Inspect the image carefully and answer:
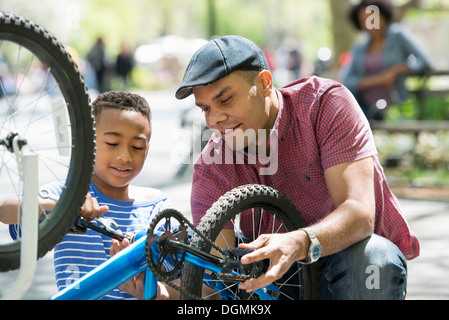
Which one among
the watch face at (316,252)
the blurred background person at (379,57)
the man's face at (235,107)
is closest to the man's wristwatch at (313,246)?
the watch face at (316,252)

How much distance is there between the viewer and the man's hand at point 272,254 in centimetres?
204

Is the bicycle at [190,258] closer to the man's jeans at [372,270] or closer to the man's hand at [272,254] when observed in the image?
the man's hand at [272,254]

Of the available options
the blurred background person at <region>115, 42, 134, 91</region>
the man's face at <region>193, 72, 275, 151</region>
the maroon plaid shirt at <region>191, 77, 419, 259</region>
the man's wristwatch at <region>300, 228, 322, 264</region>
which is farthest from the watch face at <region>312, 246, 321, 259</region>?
the blurred background person at <region>115, 42, 134, 91</region>

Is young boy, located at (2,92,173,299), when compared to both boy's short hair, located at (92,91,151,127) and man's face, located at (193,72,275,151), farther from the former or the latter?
man's face, located at (193,72,275,151)

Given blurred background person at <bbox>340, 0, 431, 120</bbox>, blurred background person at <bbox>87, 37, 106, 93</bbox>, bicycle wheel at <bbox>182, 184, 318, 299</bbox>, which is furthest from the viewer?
blurred background person at <bbox>87, 37, 106, 93</bbox>

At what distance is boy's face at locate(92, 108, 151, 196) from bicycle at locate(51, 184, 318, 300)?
0.32 m

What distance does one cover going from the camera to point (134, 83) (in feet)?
97.1

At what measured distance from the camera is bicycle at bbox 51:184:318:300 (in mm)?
2035

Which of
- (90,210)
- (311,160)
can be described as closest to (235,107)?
(311,160)

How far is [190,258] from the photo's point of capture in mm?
2119

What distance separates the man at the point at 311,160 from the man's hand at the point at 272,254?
0.42 feet

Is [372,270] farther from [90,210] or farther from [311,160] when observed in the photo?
[90,210]

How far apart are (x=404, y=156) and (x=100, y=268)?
21.3 ft
